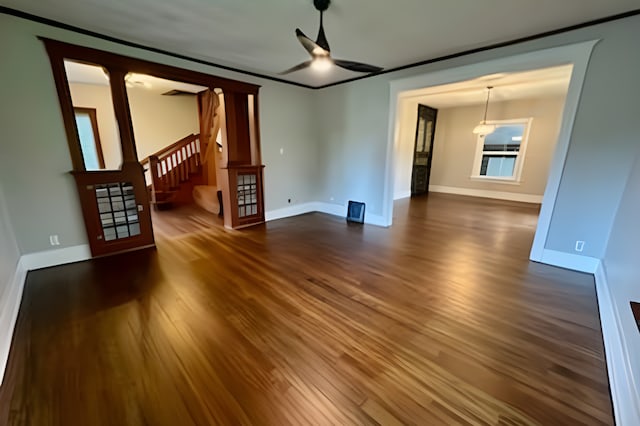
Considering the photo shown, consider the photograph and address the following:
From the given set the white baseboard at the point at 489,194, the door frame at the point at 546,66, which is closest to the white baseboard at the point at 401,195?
the white baseboard at the point at 489,194

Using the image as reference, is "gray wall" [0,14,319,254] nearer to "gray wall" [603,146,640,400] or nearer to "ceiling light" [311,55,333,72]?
"ceiling light" [311,55,333,72]

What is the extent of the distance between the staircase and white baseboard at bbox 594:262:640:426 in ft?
23.1

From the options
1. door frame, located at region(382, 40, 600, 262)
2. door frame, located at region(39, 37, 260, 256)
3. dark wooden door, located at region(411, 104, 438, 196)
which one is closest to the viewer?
door frame, located at region(382, 40, 600, 262)

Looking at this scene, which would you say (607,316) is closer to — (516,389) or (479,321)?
(479,321)

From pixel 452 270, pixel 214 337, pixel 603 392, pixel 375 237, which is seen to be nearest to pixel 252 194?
pixel 375 237

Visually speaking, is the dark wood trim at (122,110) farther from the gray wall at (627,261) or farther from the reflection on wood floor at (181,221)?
the gray wall at (627,261)

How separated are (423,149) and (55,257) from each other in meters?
8.64

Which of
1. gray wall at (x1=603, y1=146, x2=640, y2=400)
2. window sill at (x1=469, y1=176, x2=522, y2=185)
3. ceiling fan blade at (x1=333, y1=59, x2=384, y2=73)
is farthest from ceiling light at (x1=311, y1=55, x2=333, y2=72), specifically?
window sill at (x1=469, y1=176, x2=522, y2=185)

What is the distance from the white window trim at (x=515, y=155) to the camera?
7.05 m

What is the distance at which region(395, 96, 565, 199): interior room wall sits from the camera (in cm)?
677

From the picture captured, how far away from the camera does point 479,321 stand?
85.2 inches

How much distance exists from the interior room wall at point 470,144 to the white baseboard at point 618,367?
5.70 metres

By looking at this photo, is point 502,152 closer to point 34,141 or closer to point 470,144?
point 470,144

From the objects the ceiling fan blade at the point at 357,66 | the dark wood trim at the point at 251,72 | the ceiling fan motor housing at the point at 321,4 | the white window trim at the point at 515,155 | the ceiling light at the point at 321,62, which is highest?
the dark wood trim at the point at 251,72
